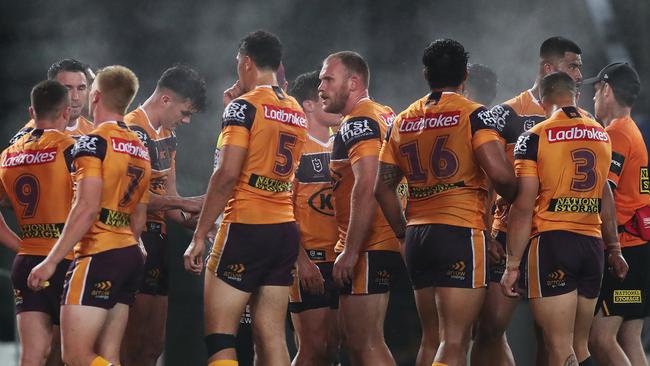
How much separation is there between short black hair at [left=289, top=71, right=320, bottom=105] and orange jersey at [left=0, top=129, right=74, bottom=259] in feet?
5.71

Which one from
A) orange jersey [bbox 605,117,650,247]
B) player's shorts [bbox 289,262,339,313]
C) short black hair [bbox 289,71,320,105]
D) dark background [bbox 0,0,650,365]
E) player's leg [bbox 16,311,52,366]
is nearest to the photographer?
player's leg [bbox 16,311,52,366]

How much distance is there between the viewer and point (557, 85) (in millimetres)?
5930

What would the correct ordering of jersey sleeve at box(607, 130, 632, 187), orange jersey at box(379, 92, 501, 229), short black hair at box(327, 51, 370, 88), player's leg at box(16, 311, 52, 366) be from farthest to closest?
jersey sleeve at box(607, 130, 632, 187) → short black hair at box(327, 51, 370, 88) → player's leg at box(16, 311, 52, 366) → orange jersey at box(379, 92, 501, 229)

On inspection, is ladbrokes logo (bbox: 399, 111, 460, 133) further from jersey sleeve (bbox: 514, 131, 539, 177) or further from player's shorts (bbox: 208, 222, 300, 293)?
player's shorts (bbox: 208, 222, 300, 293)

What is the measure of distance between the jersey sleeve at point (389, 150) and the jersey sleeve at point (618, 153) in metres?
1.67

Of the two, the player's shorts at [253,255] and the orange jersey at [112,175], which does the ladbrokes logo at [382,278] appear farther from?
the orange jersey at [112,175]

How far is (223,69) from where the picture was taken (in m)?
9.21

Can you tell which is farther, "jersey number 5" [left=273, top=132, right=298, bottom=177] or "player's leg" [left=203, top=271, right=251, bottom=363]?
"jersey number 5" [left=273, top=132, right=298, bottom=177]

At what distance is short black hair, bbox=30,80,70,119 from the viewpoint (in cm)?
589

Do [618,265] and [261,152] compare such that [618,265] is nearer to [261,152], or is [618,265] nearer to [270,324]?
[270,324]

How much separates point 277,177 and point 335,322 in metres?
1.48

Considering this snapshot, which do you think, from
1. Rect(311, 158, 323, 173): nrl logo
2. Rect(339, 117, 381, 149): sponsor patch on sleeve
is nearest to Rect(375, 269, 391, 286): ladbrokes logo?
Rect(339, 117, 381, 149): sponsor patch on sleeve

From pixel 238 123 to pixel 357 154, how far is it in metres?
0.78

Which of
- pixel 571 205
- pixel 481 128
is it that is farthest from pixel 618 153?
pixel 481 128
